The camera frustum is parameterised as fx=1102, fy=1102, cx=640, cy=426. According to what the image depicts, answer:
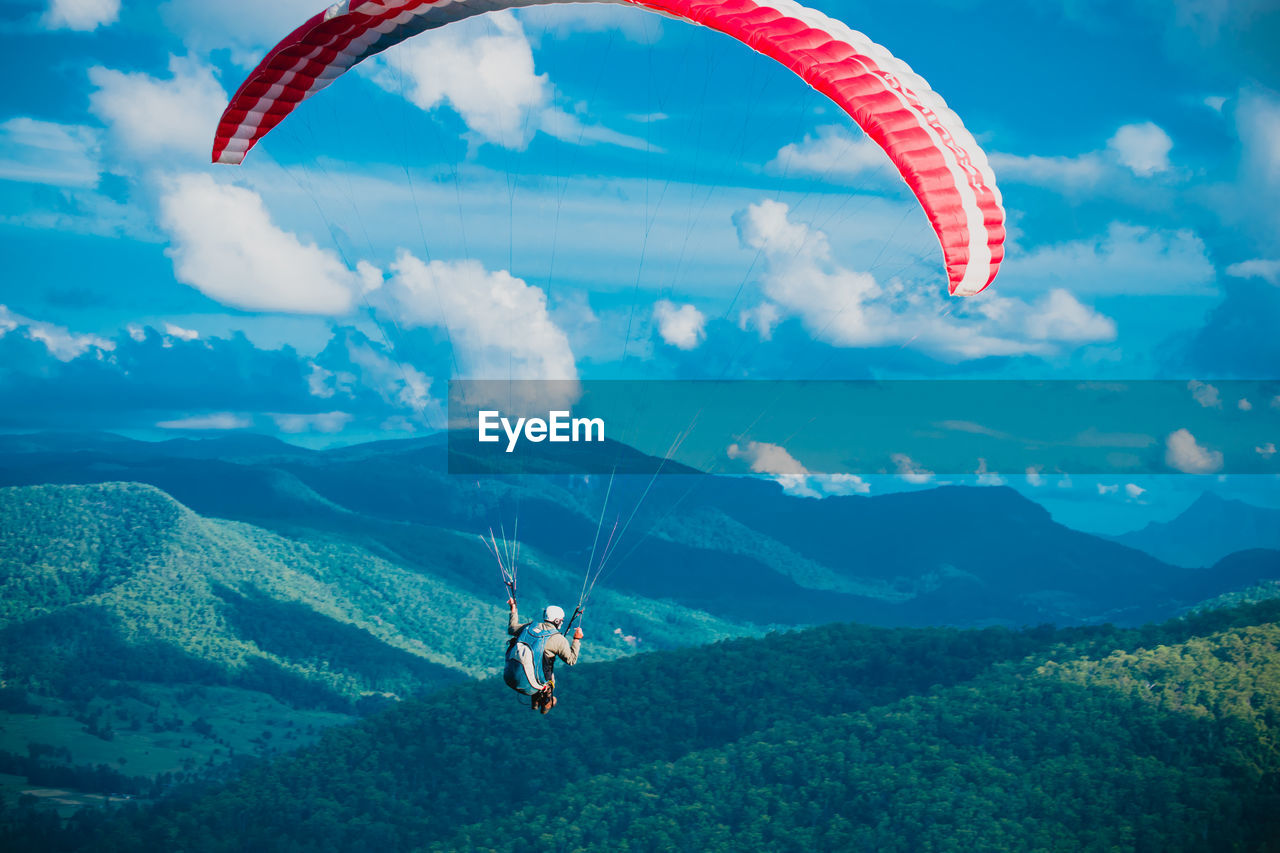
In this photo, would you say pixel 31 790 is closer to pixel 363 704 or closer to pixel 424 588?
pixel 363 704

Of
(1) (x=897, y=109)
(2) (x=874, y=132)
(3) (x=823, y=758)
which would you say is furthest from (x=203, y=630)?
(1) (x=897, y=109)

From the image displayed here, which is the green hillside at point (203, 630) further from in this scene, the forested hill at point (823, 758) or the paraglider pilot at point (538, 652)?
the paraglider pilot at point (538, 652)

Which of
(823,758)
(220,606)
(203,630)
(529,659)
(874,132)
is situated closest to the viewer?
(874,132)

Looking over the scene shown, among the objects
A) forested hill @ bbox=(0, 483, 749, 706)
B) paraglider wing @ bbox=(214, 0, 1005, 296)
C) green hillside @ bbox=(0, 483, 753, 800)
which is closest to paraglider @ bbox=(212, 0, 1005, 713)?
paraglider wing @ bbox=(214, 0, 1005, 296)

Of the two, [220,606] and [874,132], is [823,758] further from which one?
[220,606]

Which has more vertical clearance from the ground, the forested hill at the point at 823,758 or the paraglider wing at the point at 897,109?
the paraglider wing at the point at 897,109

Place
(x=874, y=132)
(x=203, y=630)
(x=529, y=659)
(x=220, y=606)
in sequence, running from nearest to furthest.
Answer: (x=874, y=132), (x=529, y=659), (x=203, y=630), (x=220, y=606)

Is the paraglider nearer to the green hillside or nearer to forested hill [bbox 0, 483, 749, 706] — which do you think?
the green hillside

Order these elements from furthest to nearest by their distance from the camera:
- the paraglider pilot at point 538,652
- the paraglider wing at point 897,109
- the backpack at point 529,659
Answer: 1. the backpack at point 529,659
2. the paraglider pilot at point 538,652
3. the paraglider wing at point 897,109

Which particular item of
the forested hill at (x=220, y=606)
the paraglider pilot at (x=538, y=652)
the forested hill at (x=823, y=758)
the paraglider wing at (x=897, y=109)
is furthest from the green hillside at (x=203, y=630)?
the paraglider wing at (x=897, y=109)
